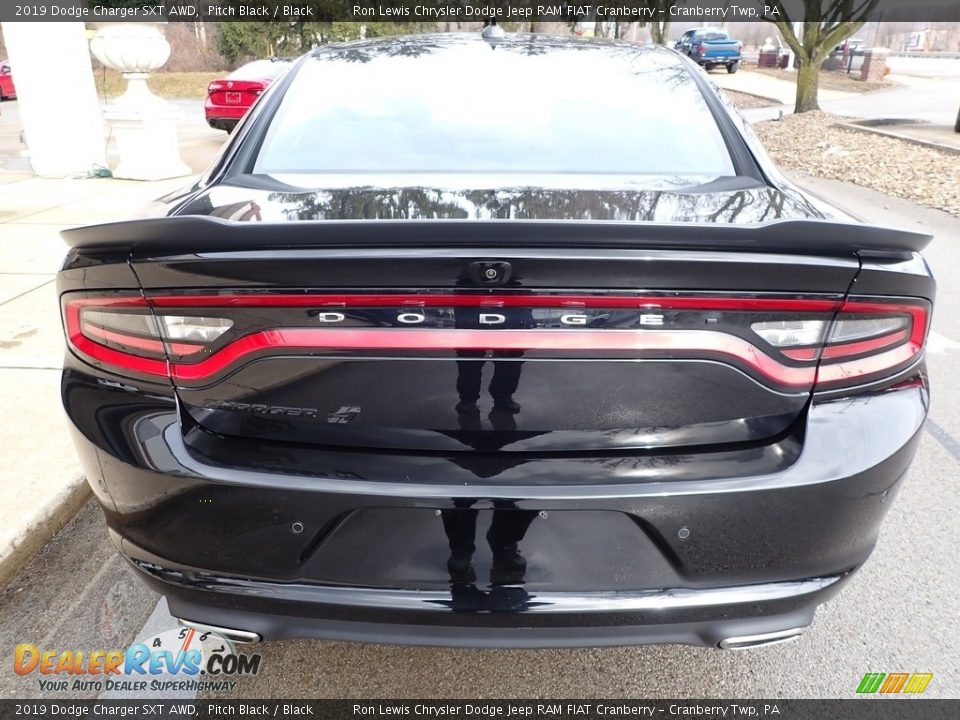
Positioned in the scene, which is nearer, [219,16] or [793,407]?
[793,407]

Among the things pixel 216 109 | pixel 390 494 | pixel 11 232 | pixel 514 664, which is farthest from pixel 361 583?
pixel 216 109

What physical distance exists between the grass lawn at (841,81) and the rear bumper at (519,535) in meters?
30.7

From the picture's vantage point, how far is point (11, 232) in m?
6.71

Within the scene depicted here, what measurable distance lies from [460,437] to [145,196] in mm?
7992

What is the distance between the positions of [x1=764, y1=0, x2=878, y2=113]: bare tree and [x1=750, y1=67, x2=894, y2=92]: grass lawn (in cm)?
1253

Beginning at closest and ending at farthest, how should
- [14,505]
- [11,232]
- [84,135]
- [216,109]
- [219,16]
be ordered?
[14,505], [11,232], [84,135], [216,109], [219,16]

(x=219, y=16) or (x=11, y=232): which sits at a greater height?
(x=219, y=16)

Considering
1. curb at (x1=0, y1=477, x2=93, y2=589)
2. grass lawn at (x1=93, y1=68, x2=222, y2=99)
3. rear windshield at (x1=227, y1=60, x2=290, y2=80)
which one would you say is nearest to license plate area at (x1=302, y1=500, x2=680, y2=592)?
curb at (x1=0, y1=477, x2=93, y2=589)

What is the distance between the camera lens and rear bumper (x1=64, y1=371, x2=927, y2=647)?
1540 mm

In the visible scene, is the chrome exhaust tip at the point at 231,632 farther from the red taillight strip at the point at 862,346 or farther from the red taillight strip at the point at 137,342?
the red taillight strip at the point at 862,346

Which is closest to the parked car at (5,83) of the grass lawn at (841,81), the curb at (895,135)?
the curb at (895,135)

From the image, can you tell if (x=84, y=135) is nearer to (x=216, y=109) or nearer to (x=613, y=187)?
(x=216, y=109)

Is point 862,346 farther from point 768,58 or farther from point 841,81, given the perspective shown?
point 768,58

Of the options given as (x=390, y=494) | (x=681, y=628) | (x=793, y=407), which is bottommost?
(x=681, y=628)
